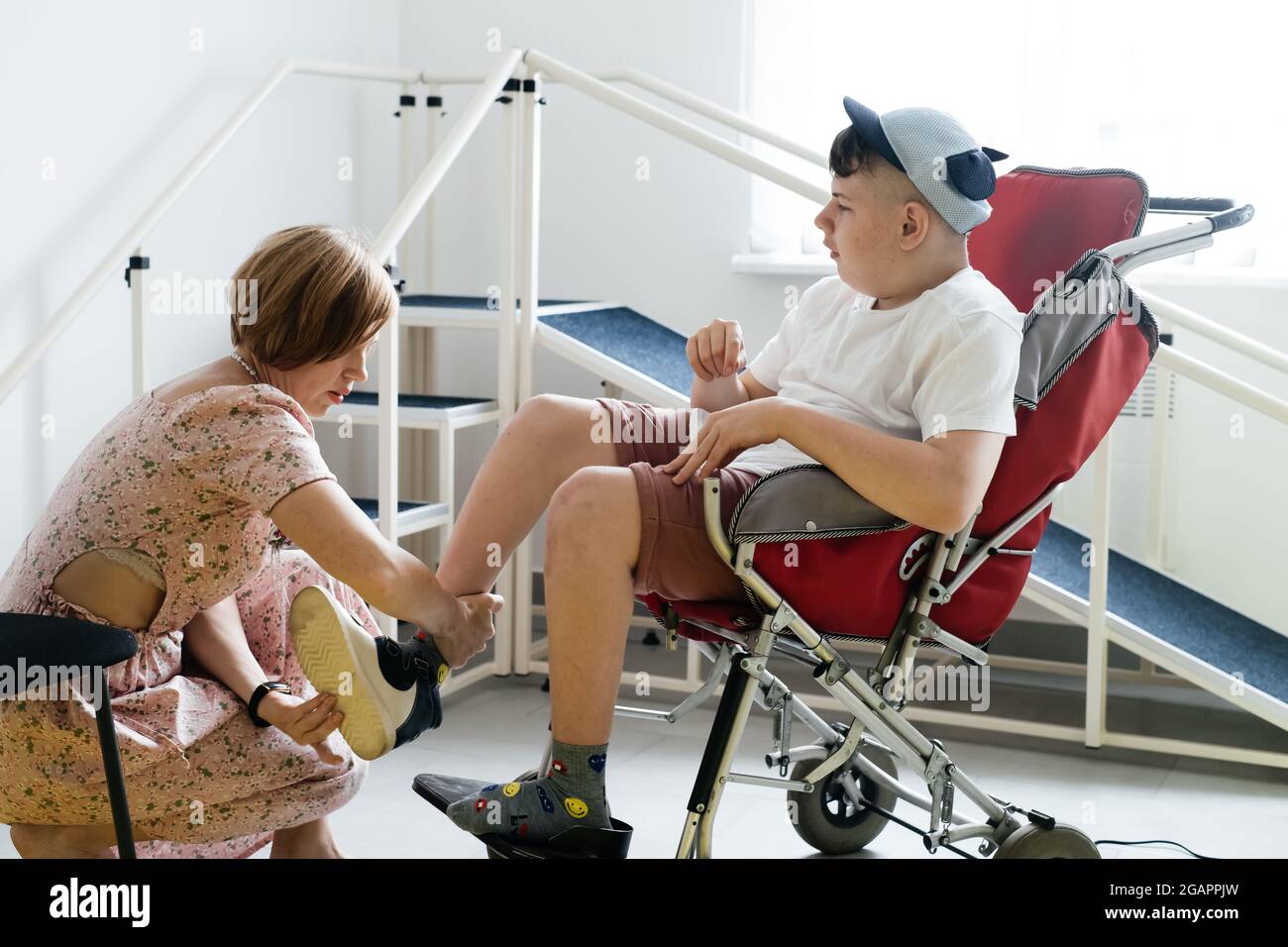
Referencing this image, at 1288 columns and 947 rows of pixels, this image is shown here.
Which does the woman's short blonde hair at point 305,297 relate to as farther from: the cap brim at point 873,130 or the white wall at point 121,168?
the white wall at point 121,168

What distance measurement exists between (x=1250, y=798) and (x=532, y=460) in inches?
59.6

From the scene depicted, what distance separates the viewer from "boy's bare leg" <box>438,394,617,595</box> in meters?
1.83

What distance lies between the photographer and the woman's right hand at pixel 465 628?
1.68m

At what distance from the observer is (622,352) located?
3.09 m

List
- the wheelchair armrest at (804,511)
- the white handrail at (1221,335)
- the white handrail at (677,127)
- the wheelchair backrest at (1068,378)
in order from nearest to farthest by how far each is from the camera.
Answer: the wheelchair armrest at (804,511) < the wheelchair backrest at (1068,378) < the white handrail at (1221,335) < the white handrail at (677,127)

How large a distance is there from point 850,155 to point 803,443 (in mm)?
385

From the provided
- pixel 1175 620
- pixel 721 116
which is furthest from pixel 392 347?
pixel 1175 620

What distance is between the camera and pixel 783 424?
1.67 meters

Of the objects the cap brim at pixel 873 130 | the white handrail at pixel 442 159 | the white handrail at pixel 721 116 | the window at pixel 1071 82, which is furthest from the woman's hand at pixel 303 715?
the window at pixel 1071 82

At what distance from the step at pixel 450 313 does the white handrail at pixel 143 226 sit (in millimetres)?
533

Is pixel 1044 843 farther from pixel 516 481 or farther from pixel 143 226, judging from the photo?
pixel 143 226

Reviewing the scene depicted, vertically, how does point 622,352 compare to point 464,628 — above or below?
above

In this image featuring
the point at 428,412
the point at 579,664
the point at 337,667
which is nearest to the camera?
the point at 337,667
